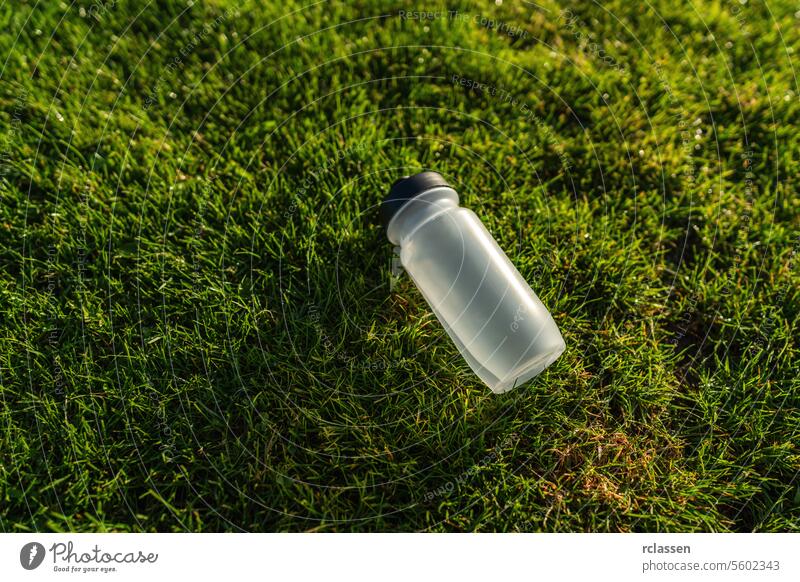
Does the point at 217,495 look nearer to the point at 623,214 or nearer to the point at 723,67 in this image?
the point at 623,214

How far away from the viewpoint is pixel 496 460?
188 cm

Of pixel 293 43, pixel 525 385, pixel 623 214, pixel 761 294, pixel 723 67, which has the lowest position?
pixel 761 294

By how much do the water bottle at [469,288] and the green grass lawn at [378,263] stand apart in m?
0.16

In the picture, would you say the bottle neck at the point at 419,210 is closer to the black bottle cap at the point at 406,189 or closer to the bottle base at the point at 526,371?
the black bottle cap at the point at 406,189

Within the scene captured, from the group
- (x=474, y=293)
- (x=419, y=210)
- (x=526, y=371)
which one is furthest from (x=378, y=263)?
(x=526, y=371)

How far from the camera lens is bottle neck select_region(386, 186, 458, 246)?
183cm

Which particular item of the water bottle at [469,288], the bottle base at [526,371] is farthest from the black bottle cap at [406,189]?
the bottle base at [526,371]

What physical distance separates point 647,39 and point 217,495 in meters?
2.71

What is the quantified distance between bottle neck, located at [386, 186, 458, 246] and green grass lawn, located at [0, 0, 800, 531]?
272 mm

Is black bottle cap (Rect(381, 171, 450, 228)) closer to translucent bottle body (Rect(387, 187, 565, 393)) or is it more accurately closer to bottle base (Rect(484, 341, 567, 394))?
translucent bottle body (Rect(387, 187, 565, 393))

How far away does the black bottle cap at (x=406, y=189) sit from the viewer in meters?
1.82

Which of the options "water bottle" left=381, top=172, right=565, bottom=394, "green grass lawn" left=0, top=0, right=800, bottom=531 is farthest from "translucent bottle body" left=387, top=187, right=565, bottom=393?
"green grass lawn" left=0, top=0, right=800, bottom=531

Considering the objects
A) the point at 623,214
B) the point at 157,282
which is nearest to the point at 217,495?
the point at 157,282
